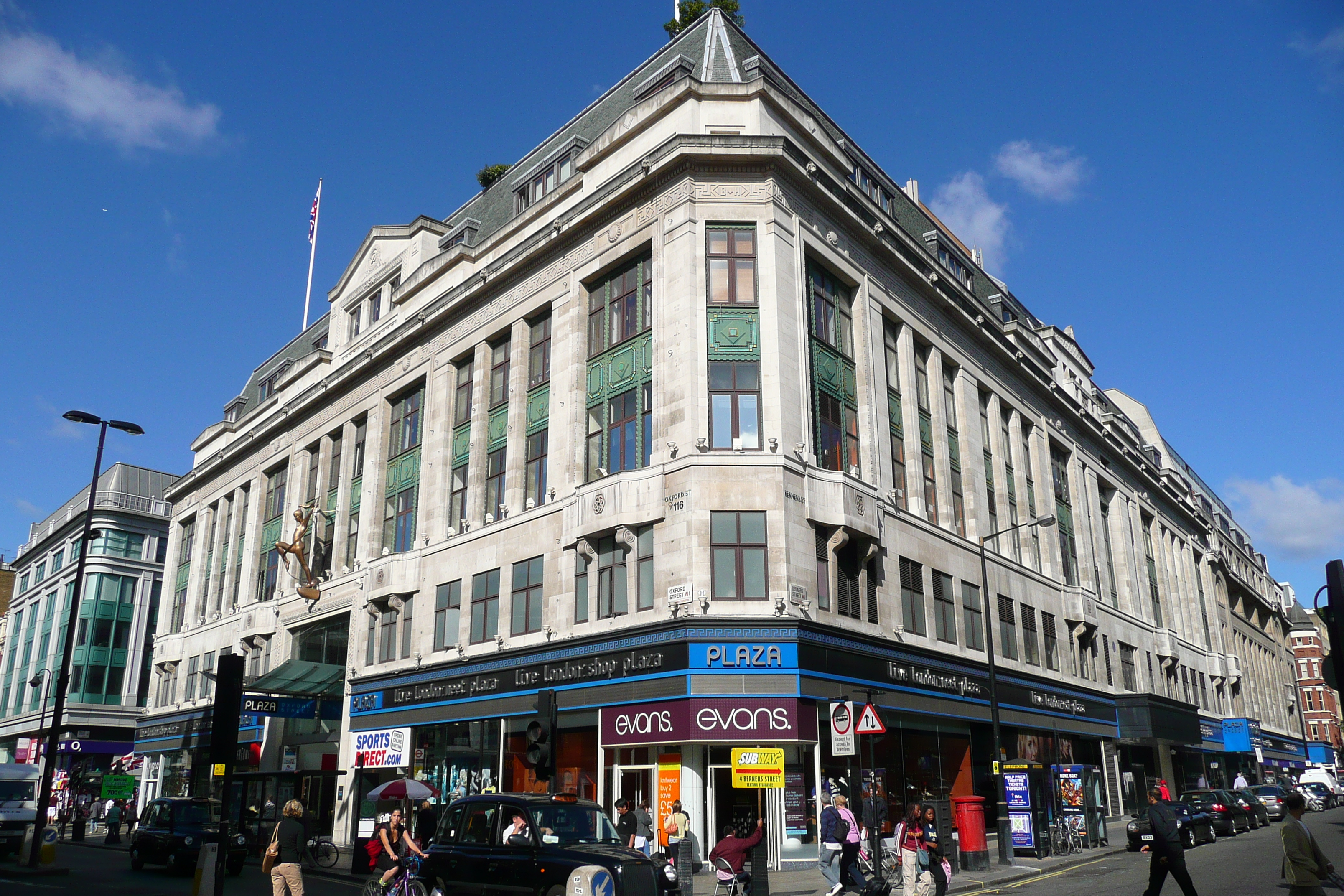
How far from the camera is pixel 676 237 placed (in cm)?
2945

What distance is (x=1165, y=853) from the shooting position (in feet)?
49.5

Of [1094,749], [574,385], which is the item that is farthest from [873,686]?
[1094,749]

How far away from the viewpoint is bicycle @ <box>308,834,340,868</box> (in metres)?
29.4

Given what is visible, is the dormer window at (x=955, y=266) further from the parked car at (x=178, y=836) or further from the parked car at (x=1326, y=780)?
the parked car at (x=178, y=836)

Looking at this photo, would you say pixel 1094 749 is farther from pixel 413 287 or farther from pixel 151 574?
pixel 151 574

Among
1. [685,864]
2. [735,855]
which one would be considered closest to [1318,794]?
[685,864]

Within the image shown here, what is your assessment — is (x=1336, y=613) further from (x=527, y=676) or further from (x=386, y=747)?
(x=386, y=747)

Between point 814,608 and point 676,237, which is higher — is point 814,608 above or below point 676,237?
below

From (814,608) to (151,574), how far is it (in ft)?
205

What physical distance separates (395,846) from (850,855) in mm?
7909

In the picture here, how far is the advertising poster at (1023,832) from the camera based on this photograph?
26781 millimetres

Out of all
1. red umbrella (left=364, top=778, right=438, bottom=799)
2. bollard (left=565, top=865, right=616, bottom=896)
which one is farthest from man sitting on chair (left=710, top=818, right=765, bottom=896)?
red umbrella (left=364, top=778, right=438, bottom=799)

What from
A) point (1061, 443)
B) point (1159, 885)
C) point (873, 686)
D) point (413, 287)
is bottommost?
point (1159, 885)

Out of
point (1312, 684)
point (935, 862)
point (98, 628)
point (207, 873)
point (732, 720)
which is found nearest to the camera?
point (207, 873)
